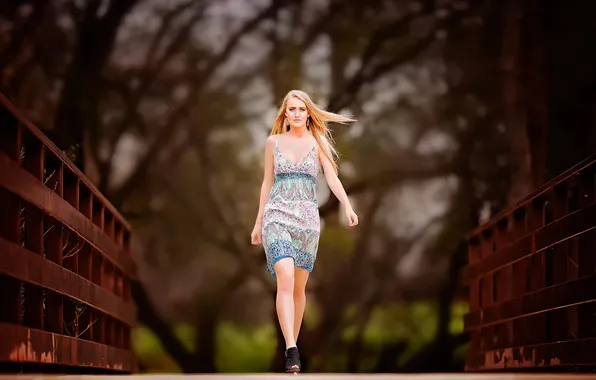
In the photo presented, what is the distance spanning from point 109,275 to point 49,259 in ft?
8.89

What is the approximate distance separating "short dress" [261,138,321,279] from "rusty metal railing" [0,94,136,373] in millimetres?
1192

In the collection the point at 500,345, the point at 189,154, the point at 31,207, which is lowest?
the point at 500,345

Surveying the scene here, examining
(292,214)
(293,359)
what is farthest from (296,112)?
(293,359)

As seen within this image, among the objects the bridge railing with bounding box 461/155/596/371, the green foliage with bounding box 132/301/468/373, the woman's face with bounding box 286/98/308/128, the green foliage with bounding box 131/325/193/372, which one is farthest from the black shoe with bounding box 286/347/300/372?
the green foliage with bounding box 131/325/193/372

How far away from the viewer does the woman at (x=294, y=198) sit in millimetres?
6699

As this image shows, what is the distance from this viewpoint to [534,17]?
13.1 meters

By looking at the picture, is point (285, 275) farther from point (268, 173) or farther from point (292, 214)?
point (268, 173)

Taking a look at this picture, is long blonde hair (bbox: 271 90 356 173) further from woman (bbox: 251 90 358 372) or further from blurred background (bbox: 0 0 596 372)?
blurred background (bbox: 0 0 596 372)

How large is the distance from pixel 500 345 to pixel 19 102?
21.4 ft

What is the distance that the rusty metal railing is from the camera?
211 inches

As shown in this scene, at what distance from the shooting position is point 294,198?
679 centimetres

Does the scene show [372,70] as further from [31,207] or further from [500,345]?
[31,207]

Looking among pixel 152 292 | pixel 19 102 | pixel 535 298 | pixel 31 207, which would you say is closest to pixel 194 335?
pixel 152 292

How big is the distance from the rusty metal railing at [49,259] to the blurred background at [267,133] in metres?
3.81
